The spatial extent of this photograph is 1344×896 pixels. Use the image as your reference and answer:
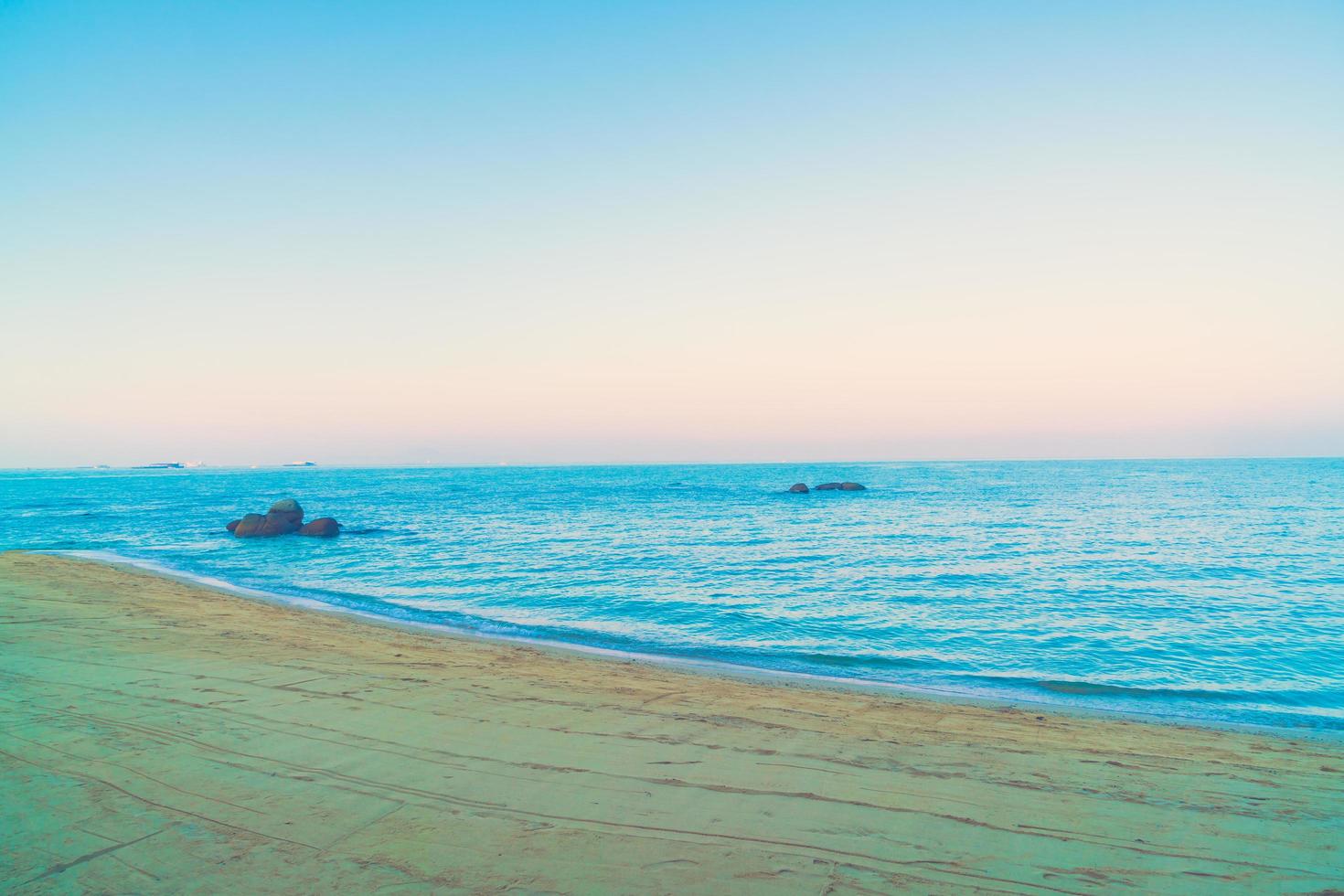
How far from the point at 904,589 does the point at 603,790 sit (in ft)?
54.9

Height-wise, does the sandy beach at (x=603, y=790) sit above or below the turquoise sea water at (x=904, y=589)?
above

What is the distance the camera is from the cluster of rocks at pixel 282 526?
38.1m

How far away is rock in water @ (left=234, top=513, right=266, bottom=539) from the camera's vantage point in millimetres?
38156

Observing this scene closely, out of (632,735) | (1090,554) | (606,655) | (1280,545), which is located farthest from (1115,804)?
(1280,545)

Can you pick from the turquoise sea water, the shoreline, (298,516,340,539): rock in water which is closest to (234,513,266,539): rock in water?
the turquoise sea water

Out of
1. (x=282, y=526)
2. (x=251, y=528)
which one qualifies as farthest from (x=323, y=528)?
(x=251, y=528)

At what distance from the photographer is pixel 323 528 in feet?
125

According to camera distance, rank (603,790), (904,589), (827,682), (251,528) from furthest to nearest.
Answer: (251,528) → (904,589) → (827,682) → (603,790)

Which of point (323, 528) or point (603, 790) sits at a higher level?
point (603, 790)

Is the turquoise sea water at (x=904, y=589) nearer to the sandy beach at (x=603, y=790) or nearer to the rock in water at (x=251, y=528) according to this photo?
the rock in water at (x=251, y=528)

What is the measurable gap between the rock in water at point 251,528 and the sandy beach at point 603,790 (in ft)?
101

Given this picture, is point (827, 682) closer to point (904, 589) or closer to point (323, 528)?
point (904, 589)

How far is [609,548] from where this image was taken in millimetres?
30906

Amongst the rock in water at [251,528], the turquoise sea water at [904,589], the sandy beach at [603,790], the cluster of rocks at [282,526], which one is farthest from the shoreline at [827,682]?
the rock in water at [251,528]
